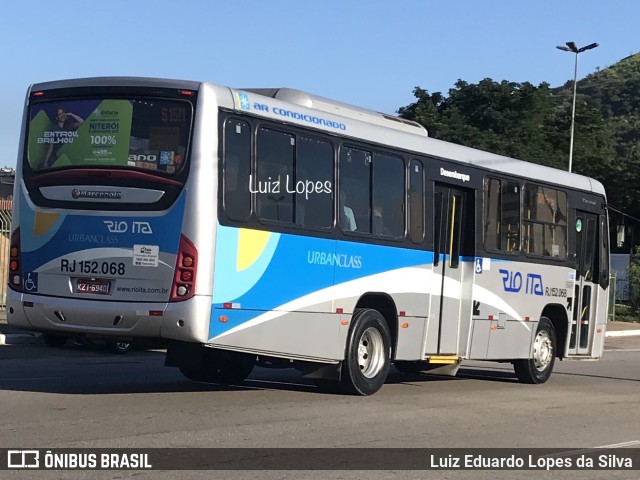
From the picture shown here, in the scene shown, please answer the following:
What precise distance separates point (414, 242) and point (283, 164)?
2.87 m

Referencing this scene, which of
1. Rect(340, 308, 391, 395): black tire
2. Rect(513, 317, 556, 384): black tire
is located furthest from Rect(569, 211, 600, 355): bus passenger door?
Rect(340, 308, 391, 395): black tire

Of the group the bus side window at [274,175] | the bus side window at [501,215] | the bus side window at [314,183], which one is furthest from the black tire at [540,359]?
the bus side window at [274,175]

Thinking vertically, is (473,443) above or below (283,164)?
below

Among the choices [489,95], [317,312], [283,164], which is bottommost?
[317,312]

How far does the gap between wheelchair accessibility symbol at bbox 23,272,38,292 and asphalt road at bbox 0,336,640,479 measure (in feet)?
3.83

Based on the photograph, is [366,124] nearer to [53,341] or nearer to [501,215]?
[501,215]

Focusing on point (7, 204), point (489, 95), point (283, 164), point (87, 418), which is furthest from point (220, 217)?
point (489, 95)

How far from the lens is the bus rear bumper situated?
1098 centimetres

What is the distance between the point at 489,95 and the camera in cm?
6362

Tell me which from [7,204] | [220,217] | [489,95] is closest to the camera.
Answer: [220,217]

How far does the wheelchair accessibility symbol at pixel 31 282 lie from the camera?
11.7 m

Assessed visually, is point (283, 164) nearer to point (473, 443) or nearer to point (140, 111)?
point (140, 111)

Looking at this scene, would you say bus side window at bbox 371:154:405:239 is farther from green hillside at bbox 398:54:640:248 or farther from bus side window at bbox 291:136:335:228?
green hillside at bbox 398:54:640:248

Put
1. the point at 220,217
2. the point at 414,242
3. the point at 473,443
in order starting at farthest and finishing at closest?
the point at 414,242
the point at 220,217
the point at 473,443
